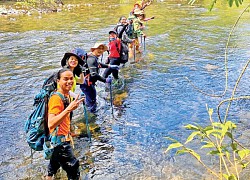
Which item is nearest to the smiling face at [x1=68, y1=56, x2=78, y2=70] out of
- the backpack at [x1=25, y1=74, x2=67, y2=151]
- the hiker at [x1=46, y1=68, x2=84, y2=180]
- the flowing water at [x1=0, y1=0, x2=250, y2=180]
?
the backpack at [x1=25, y1=74, x2=67, y2=151]

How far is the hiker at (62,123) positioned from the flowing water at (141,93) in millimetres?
894

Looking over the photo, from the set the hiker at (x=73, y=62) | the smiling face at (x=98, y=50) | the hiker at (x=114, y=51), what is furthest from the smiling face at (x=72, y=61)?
the hiker at (x=114, y=51)

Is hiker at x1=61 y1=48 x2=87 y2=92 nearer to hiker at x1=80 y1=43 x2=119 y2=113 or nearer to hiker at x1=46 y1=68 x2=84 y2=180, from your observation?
hiker at x1=80 y1=43 x2=119 y2=113

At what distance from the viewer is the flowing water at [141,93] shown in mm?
5910

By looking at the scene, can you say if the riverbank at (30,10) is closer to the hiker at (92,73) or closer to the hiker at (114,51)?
the hiker at (114,51)

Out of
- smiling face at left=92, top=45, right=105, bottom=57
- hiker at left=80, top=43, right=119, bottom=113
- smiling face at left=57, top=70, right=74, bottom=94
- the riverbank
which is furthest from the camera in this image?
the riverbank

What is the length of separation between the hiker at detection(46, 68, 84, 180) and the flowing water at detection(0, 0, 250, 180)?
0.89m

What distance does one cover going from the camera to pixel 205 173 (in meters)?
5.54

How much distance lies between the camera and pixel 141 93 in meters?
9.44

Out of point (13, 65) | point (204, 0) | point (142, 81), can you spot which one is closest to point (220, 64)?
point (142, 81)

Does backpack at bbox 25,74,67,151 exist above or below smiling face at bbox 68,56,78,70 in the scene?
below

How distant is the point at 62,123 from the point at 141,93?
5080 mm

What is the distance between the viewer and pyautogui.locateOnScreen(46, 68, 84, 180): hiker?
419 centimetres

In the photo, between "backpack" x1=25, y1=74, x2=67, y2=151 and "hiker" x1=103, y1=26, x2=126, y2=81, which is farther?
"hiker" x1=103, y1=26, x2=126, y2=81
